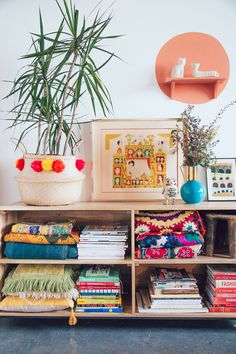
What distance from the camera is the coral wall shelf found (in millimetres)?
2323

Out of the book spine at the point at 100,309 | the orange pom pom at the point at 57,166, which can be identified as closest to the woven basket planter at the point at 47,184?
the orange pom pom at the point at 57,166

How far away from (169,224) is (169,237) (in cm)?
8

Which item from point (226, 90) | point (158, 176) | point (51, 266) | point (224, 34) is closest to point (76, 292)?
point (51, 266)

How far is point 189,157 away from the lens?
220cm

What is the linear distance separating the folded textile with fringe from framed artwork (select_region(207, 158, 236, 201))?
1.13 meters

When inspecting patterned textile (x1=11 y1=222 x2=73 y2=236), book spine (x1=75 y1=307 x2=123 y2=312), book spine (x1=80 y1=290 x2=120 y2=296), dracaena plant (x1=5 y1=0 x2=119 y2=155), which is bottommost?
book spine (x1=75 y1=307 x2=123 y2=312)

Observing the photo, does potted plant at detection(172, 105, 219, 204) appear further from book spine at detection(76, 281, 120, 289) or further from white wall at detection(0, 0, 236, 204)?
book spine at detection(76, 281, 120, 289)

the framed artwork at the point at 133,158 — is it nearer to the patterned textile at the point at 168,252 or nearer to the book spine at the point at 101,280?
the patterned textile at the point at 168,252

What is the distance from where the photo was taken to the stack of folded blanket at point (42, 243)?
2.08 m

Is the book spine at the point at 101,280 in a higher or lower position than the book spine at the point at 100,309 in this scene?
higher

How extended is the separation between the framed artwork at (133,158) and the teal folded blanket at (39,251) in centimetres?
49

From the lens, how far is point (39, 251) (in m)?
2.08

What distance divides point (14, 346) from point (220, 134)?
1.91m

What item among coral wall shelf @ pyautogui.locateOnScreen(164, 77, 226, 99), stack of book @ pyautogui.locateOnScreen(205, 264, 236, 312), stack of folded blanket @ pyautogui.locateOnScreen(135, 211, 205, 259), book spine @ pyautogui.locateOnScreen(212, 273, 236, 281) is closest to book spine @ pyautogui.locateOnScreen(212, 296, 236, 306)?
stack of book @ pyautogui.locateOnScreen(205, 264, 236, 312)
